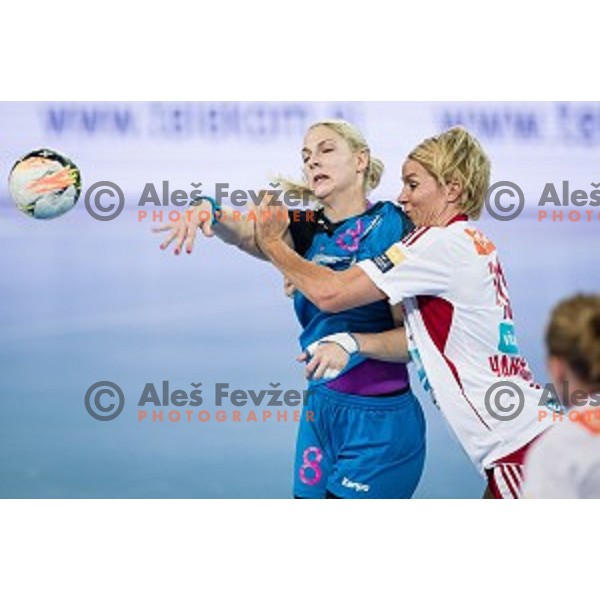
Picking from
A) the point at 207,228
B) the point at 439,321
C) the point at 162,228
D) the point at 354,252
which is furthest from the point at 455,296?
the point at 162,228

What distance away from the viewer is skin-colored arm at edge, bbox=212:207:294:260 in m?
3.13

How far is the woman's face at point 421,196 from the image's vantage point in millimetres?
3094

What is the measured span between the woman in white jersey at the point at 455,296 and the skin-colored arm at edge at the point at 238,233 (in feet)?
0.09

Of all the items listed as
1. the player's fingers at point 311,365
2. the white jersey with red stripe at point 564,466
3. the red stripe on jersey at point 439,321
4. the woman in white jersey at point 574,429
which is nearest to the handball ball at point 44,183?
the player's fingers at point 311,365

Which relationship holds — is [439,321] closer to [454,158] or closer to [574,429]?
[454,158]

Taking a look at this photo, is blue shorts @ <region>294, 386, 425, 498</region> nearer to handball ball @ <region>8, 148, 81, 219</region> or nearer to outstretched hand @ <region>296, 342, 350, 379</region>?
outstretched hand @ <region>296, 342, 350, 379</region>

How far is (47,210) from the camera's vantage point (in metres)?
3.13

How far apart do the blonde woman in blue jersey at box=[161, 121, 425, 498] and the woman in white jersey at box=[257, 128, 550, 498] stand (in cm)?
5

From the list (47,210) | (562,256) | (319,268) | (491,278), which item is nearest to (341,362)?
(319,268)

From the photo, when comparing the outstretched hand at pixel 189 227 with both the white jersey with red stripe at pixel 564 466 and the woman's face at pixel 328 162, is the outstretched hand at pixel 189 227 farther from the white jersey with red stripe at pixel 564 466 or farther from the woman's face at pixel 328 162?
the white jersey with red stripe at pixel 564 466

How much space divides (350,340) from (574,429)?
931mm

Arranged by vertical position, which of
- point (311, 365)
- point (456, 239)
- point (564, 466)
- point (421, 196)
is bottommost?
point (564, 466)

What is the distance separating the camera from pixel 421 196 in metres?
3.10

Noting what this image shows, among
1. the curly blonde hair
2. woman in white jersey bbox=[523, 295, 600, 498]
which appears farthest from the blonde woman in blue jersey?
woman in white jersey bbox=[523, 295, 600, 498]
